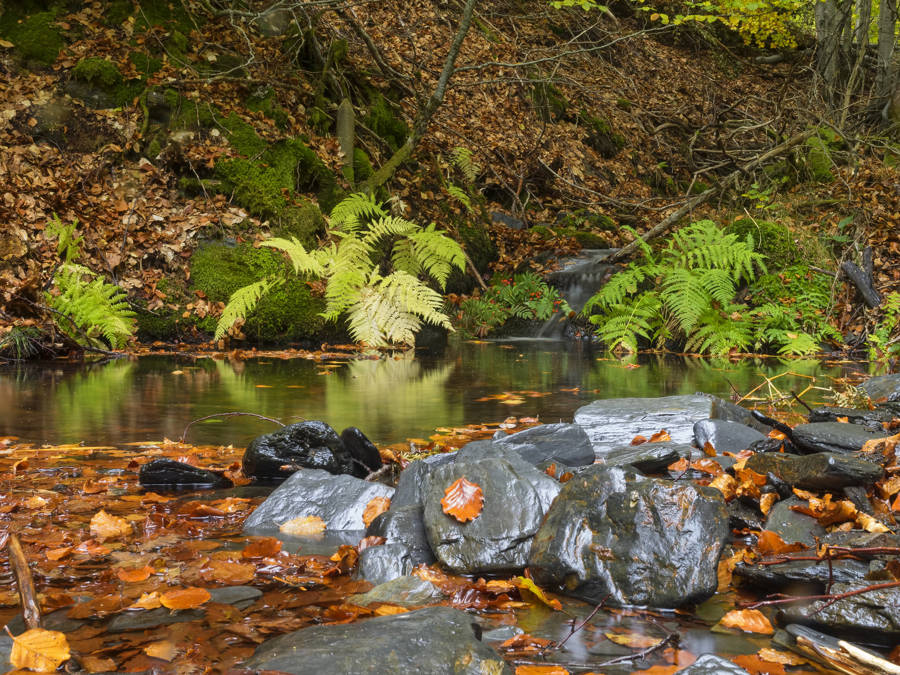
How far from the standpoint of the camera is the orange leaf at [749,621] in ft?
5.67

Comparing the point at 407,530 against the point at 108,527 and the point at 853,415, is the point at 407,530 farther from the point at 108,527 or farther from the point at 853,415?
the point at 853,415

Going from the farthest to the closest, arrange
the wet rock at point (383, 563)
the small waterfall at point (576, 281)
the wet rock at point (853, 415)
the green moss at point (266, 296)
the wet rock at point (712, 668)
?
the small waterfall at point (576, 281) < the green moss at point (266, 296) < the wet rock at point (853, 415) < the wet rock at point (383, 563) < the wet rock at point (712, 668)

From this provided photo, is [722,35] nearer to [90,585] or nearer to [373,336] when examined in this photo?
[373,336]

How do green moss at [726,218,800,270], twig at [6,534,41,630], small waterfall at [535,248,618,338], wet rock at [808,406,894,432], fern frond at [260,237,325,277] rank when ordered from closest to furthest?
twig at [6,534,41,630]
wet rock at [808,406,894,432]
fern frond at [260,237,325,277]
green moss at [726,218,800,270]
small waterfall at [535,248,618,338]

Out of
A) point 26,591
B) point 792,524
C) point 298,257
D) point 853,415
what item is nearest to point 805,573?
point 792,524

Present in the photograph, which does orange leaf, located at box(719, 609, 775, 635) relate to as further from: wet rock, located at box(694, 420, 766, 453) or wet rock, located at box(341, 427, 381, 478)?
wet rock, located at box(341, 427, 381, 478)

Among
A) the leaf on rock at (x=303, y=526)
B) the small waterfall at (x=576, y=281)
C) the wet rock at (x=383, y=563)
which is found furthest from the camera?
the small waterfall at (x=576, y=281)

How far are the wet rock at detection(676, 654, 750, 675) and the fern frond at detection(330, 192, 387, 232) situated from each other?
344 inches

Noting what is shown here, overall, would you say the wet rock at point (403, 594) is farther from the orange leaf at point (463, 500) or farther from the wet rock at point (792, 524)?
the wet rock at point (792, 524)

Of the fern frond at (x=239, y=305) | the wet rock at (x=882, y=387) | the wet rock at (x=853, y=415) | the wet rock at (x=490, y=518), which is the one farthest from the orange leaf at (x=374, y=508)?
the fern frond at (x=239, y=305)

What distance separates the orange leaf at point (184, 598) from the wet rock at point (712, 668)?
1151 millimetres

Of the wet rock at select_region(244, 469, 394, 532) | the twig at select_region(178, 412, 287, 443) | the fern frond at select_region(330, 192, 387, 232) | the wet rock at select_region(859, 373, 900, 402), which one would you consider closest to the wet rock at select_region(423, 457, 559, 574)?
the wet rock at select_region(244, 469, 394, 532)

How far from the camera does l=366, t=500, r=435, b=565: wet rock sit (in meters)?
2.18

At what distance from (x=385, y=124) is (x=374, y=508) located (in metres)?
10.6
